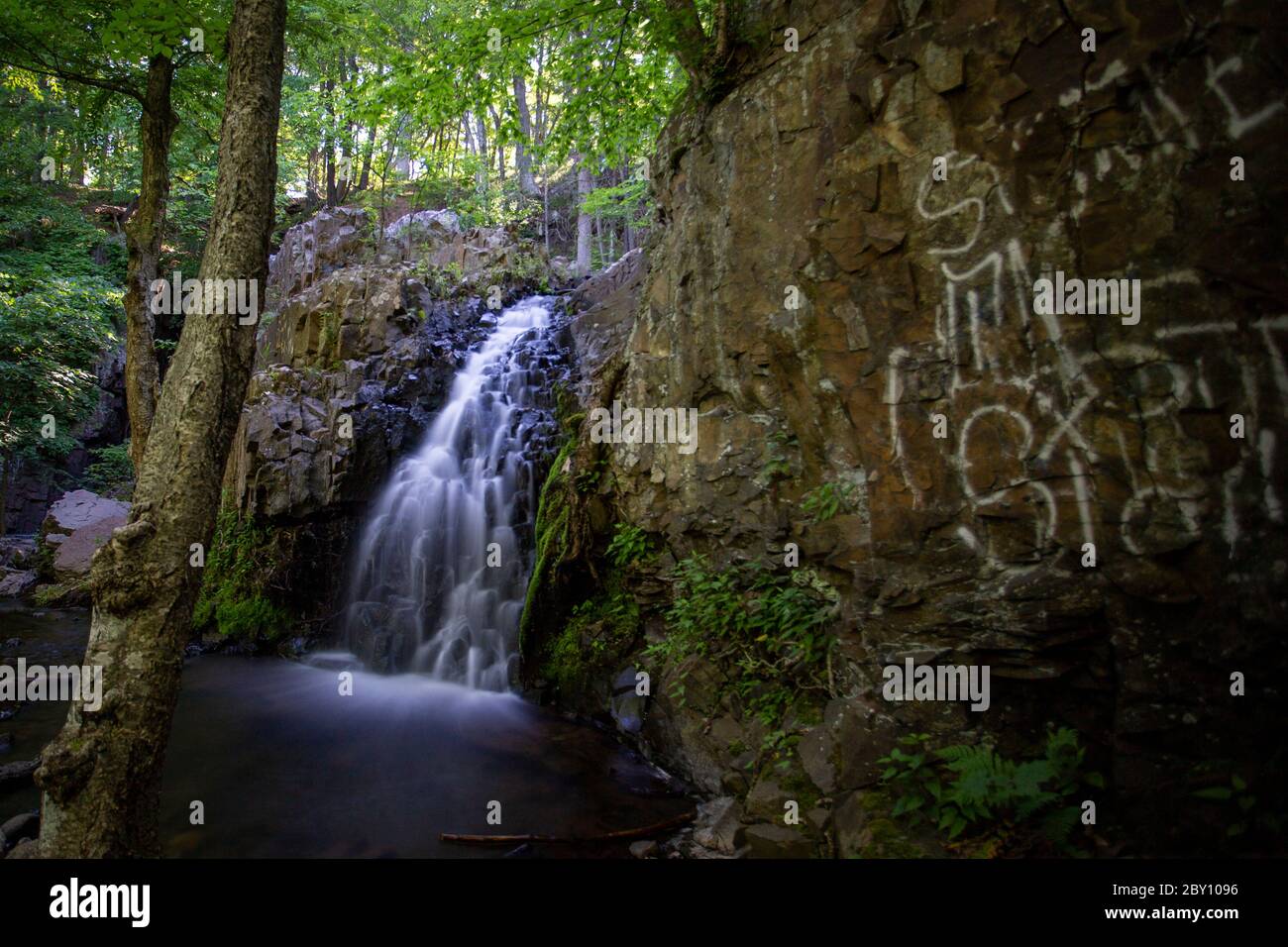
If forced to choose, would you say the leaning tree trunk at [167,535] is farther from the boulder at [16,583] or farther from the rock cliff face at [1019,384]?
the boulder at [16,583]

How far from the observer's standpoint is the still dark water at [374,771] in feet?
18.0

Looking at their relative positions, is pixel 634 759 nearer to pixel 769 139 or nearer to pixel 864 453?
pixel 864 453

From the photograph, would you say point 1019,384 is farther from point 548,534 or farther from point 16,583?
point 16,583

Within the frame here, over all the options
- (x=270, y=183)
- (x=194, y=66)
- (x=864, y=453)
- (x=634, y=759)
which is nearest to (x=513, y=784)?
(x=634, y=759)

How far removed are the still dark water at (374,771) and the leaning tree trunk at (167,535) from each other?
6.88 feet

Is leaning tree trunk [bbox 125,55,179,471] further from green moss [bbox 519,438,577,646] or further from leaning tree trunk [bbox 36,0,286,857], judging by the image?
green moss [bbox 519,438,577,646]

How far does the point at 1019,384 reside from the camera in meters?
4.23

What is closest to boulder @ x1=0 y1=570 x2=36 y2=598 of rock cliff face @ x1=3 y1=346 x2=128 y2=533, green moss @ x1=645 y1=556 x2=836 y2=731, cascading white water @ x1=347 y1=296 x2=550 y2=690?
rock cliff face @ x1=3 y1=346 x2=128 y2=533

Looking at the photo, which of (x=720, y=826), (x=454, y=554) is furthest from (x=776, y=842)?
(x=454, y=554)

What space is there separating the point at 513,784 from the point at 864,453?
177 inches

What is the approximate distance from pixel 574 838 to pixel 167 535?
12.1 feet

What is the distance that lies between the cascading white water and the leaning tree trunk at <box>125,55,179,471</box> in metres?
4.41

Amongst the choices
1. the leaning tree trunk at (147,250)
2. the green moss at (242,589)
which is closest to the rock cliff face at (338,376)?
the green moss at (242,589)

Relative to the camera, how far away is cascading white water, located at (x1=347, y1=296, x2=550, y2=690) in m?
9.47
